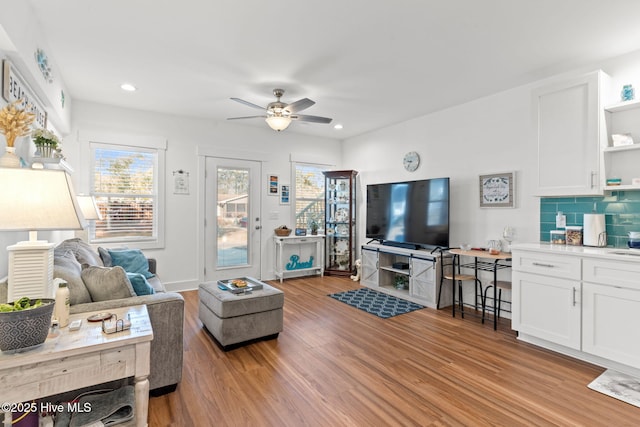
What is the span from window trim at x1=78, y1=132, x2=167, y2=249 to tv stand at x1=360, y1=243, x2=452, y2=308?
125 inches

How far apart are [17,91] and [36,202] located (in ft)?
4.83

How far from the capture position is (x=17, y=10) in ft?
6.49

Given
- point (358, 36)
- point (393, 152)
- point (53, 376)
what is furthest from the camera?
point (393, 152)

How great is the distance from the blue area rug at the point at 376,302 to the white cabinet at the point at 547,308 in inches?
50.7

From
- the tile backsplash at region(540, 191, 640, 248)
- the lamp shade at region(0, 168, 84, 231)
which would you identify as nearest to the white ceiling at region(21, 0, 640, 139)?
the tile backsplash at region(540, 191, 640, 248)

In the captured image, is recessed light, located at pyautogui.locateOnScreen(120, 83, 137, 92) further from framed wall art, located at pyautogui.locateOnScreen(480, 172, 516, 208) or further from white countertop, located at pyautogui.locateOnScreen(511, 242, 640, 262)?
white countertop, located at pyautogui.locateOnScreen(511, 242, 640, 262)

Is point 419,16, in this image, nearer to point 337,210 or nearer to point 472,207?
point 472,207

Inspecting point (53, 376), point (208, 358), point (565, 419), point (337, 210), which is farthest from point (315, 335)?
point (337, 210)

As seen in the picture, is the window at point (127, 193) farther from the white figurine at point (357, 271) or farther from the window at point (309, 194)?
the white figurine at point (357, 271)

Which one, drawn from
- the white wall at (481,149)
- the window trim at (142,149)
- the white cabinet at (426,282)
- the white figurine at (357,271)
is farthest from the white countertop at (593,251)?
the window trim at (142,149)

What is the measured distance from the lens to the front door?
5.16 metres

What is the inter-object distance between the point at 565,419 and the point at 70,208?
115 inches

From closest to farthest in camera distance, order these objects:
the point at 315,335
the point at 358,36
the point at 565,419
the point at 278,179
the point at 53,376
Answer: the point at 53,376, the point at 565,419, the point at 358,36, the point at 315,335, the point at 278,179

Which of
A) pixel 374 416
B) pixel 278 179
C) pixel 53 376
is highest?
pixel 278 179
